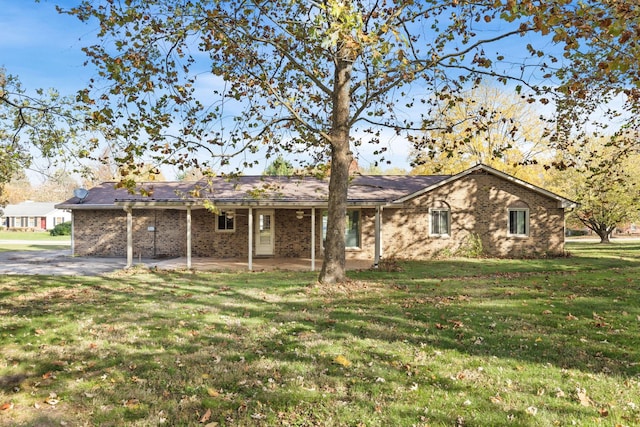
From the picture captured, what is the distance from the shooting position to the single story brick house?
19516 millimetres

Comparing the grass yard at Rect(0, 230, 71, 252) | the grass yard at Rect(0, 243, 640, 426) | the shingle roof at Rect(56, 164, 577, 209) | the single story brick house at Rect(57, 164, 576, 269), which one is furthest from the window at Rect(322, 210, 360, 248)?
the grass yard at Rect(0, 230, 71, 252)

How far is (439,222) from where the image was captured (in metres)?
19.9

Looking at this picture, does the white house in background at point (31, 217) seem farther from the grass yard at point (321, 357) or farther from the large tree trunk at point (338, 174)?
the large tree trunk at point (338, 174)

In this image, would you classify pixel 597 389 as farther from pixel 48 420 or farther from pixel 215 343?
pixel 48 420

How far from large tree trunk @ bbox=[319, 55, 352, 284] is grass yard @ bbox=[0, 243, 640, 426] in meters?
1.18

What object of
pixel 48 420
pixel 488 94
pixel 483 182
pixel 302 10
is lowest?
pixel 48 420

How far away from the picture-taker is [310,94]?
12.7 meters

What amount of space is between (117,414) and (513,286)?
33.4 feet

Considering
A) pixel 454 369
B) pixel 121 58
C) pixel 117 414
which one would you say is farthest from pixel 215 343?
pixel 121 58

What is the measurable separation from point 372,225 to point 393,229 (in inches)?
40.0

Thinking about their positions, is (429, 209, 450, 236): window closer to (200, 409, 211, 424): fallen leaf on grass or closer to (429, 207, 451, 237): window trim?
(429, 207, 451, 237): window trim

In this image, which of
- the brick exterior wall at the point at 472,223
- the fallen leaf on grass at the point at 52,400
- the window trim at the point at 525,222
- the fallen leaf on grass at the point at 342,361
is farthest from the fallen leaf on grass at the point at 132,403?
the window trim at the point at 525,222

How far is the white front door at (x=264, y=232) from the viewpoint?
770 inches

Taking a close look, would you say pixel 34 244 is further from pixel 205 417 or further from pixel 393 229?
pixel 205 417
